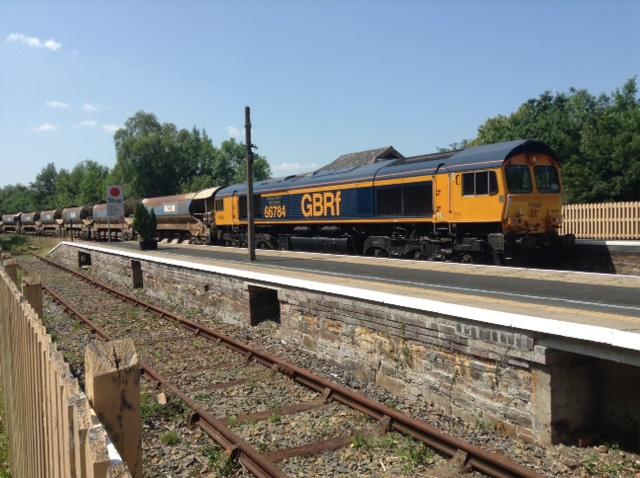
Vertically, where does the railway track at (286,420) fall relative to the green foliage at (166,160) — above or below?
below

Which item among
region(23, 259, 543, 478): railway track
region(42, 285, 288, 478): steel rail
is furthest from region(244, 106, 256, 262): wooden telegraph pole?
region(42, 285, 288, 478): steel rail

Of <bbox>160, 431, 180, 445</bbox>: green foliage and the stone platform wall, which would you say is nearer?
the stone platform wall

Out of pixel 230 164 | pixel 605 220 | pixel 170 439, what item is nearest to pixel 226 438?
pixel 170 439

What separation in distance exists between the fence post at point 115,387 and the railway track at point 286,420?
3059 mm

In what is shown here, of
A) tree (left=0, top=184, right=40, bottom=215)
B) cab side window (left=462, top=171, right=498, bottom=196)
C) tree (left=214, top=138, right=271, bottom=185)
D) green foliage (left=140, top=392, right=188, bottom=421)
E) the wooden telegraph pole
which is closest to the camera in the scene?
green foliage (left=140, top=392, right=188, bottom=421)

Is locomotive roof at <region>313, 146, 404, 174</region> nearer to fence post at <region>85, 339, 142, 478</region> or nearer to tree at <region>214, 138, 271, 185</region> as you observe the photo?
fence post at <region>85, 339, 142, 478</region>

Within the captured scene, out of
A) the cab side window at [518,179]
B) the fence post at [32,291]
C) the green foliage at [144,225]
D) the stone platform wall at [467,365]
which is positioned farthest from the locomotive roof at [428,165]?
the fence post at [32,291]

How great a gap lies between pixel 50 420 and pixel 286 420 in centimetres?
427

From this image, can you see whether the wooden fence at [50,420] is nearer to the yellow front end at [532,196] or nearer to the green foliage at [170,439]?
the green foliage at [170,439]

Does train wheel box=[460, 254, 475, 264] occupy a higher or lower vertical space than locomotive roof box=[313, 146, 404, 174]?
lower

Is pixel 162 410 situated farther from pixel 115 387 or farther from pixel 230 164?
pixel 230 164

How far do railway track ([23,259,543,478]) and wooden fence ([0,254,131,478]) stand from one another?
214cm

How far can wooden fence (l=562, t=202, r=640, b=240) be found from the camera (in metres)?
19.0

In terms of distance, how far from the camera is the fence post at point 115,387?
2123 millimetres
